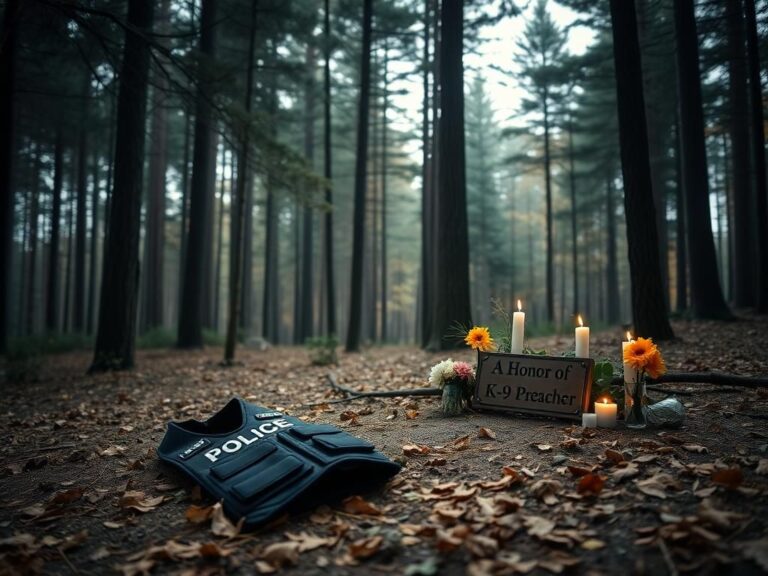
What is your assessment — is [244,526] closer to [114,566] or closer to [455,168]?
[114,566]

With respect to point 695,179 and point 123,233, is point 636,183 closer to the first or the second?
point 695,179

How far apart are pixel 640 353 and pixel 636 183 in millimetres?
4593

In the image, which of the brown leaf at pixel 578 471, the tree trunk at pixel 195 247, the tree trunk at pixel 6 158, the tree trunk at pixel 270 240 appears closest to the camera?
the brown leaf at pixel 578 471

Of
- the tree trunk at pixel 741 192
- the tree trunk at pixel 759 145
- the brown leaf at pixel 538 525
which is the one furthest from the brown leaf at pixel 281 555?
the tree trunk at pixel 741 192

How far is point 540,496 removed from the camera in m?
2.44

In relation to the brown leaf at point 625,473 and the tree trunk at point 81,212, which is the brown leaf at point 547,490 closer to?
the brown leaf at point 625,473

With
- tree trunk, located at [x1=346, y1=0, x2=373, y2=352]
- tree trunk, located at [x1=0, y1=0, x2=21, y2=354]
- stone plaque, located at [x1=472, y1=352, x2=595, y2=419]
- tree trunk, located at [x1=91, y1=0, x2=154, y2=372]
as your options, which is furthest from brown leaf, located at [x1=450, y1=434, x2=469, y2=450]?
tree trunk, located at [x1=0, y1=0, x2=21, y2=354]

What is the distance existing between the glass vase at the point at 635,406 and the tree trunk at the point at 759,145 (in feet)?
29.3

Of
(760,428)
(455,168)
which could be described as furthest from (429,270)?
(760,428)

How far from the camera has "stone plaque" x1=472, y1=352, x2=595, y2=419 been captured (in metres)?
3.79

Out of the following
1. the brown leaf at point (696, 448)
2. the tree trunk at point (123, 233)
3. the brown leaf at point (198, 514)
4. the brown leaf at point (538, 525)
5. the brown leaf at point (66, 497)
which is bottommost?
the brown leaf at point (66, 497)

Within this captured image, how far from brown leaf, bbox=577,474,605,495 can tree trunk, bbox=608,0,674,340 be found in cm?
542

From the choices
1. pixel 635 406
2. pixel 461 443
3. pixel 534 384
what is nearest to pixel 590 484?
pixel 461 443

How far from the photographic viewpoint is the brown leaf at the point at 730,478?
2.25 metres
